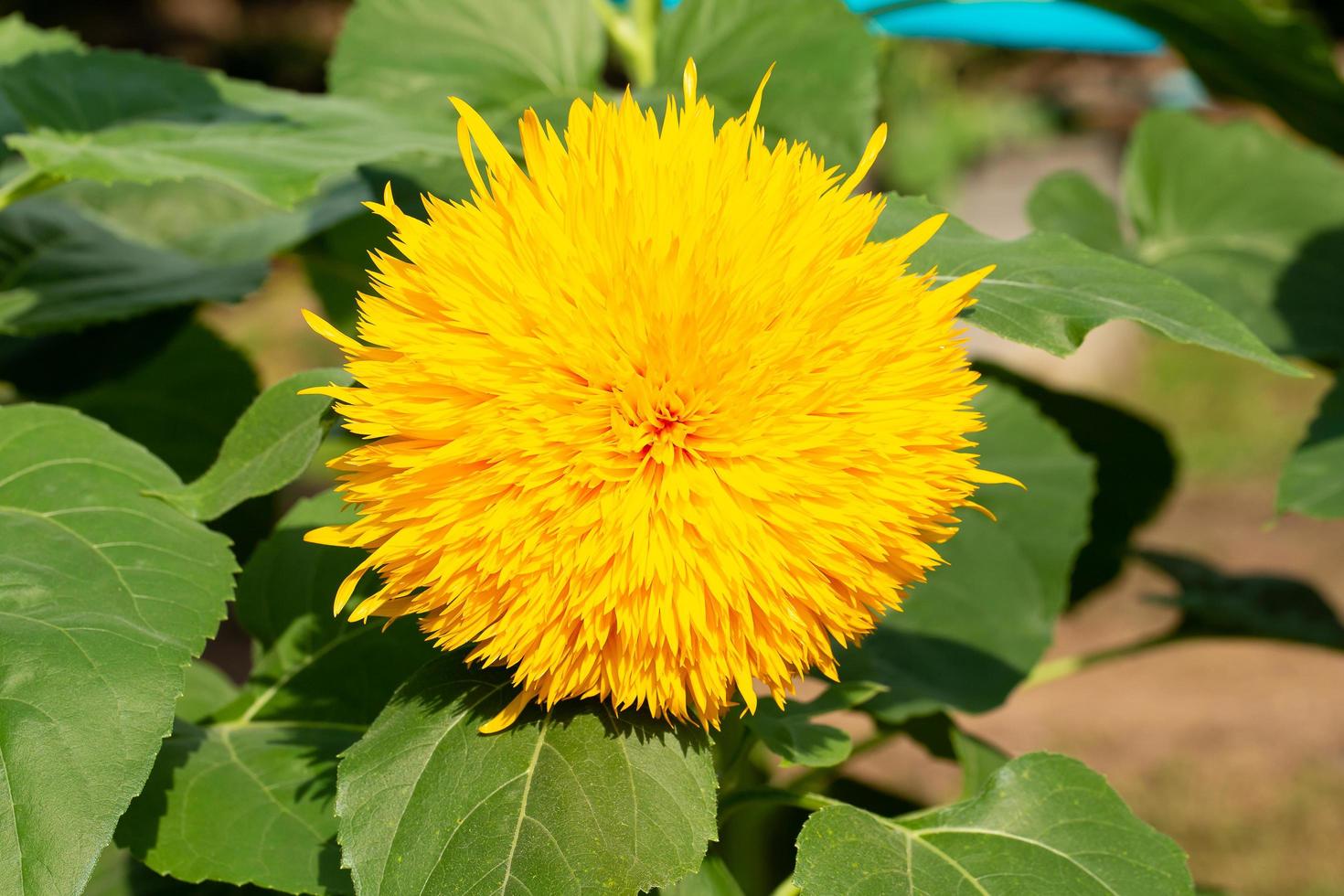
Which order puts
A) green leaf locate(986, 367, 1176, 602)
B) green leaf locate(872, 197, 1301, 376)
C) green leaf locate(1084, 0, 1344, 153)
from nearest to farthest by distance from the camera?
1. green leaf locate(872, 197, 1301, 376)
2. green leaf locate(1084, 0, 1344, 153)
3. green leaf locate(986, 367, 1176, 602)

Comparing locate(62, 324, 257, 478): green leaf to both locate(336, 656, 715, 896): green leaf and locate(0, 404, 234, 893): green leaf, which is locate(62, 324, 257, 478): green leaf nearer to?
locate(0, 404, 234, 893): green leaf

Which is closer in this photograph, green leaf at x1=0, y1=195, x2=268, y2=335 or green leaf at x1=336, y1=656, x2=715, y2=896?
green leaf at x1=336, y1=656, x2=715, y2=896

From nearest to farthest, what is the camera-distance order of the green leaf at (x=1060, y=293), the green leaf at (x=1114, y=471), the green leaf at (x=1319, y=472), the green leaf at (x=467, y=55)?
the green leaf at (x=1060, y=293)
the green leaf at (x=1319, y=472)
the green leaf at (x=467, y=55)
the green leaf at (x=1114, y=471)

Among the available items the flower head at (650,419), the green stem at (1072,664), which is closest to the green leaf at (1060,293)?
the flower head at (650,419)

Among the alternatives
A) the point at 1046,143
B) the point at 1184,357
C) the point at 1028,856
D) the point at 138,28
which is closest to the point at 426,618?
the point at 1028,856

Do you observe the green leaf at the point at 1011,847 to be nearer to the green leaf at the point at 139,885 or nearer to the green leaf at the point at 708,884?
the green leaf at the point at 708,884

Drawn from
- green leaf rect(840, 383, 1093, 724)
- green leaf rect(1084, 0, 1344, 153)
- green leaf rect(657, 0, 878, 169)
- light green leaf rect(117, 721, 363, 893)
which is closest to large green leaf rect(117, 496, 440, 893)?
light green leaf rect(117, 721, 363, 893)

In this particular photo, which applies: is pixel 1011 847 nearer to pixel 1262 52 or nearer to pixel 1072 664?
pixel 1072 664
